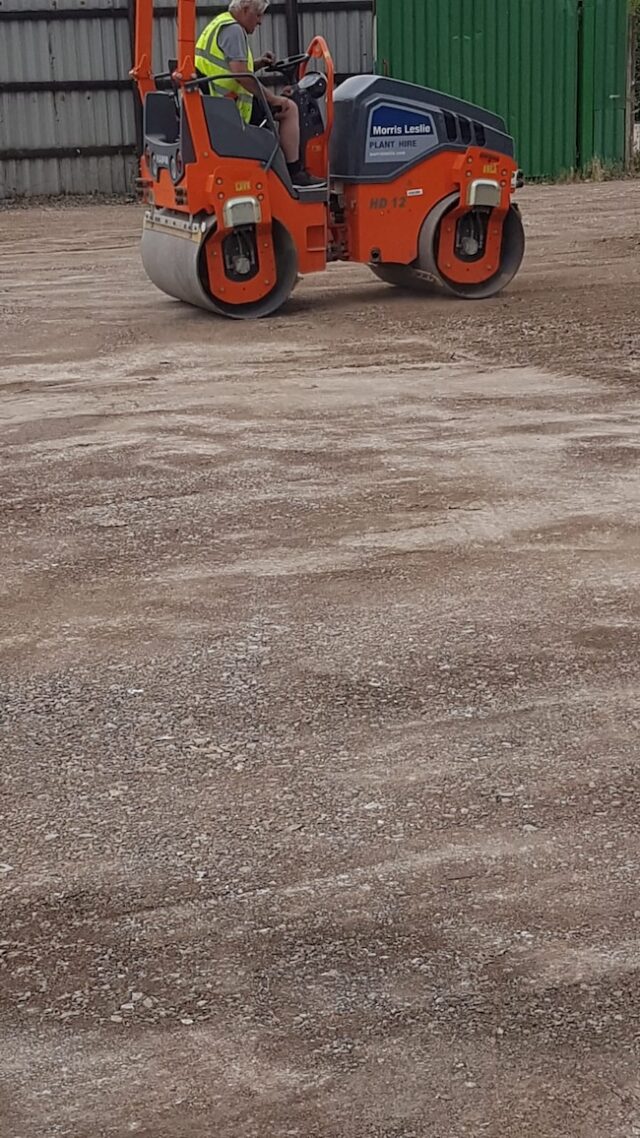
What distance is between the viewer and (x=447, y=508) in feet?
19.2

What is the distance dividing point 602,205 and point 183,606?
41.3ft

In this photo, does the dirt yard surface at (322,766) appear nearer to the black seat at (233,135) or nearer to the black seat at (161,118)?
the black seat at (233,135)

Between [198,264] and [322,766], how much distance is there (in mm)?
6413

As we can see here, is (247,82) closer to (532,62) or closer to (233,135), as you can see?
(233,135)

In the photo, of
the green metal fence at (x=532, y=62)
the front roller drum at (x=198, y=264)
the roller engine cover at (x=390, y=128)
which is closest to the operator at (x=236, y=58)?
the roller engine cover at (x=390, y=128)

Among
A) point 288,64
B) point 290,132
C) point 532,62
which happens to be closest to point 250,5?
point 288,64

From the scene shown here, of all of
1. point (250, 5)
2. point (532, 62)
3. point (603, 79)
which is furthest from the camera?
point (603, 79)

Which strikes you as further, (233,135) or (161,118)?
(161,118)

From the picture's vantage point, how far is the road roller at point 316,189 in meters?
9.48

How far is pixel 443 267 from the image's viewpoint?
10438mm

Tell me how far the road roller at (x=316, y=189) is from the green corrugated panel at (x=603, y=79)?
975 cm

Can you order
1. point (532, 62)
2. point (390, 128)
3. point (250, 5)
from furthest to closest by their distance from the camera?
1. point (532, 62)
2. point (390, 128)
3. point (250, 5)

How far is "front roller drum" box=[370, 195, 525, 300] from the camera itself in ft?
33.8

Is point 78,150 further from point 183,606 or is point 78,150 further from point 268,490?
point 183,606
